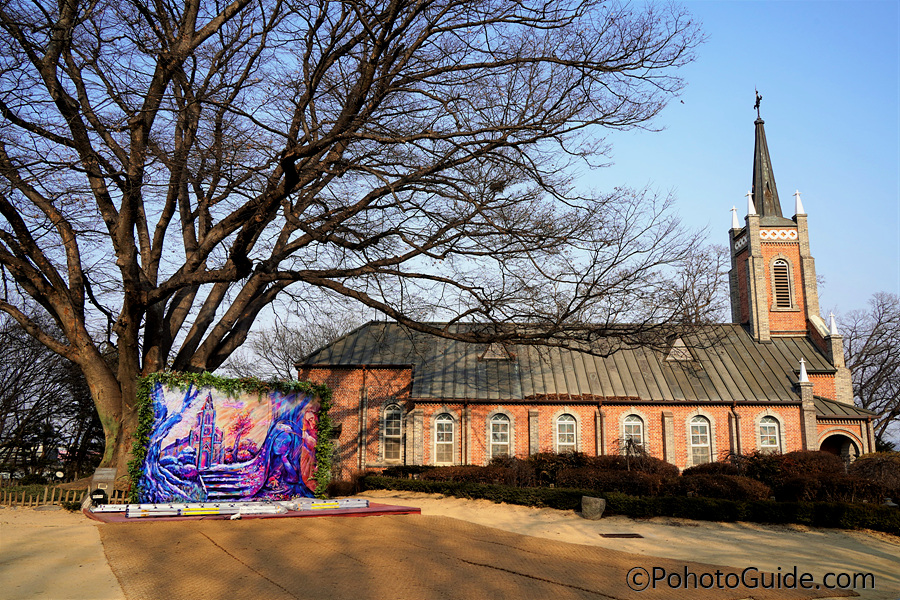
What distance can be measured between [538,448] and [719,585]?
16.6m

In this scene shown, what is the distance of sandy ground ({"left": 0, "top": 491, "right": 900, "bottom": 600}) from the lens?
293 inches

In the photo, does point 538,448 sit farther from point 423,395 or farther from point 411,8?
point 411,8

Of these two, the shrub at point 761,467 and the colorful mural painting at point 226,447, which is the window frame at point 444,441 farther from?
the shrub at point 761,467

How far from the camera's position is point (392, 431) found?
84.5ft

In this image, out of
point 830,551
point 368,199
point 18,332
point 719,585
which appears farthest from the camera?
point 18,332

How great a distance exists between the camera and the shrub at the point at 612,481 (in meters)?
16.6

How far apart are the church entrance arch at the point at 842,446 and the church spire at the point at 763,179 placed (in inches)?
440

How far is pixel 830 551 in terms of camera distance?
39.1 ft

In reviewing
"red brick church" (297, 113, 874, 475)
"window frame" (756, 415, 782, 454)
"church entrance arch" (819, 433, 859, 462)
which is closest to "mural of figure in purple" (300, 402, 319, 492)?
"red brick church" (297, 113, 874, 475)

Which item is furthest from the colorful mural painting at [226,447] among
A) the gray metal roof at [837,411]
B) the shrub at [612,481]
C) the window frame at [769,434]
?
the gray metal roof at [837,411]

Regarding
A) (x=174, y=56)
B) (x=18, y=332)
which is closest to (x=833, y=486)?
(x=174, y=56)

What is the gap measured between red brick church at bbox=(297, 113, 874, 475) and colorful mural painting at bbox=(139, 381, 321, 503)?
30.7ft

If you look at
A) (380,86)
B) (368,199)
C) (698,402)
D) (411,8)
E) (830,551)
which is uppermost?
(411,8)

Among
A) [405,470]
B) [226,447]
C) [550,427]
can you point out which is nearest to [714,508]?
[550,427]
